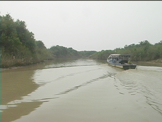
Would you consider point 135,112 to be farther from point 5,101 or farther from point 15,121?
point 5,101

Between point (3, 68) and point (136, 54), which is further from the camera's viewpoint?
point (136, 54)

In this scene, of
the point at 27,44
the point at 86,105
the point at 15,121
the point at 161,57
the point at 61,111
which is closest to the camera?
the point at 15,121

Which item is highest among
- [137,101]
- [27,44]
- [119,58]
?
[27,44]

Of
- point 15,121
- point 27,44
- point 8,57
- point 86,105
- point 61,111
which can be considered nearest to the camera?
point 15,121

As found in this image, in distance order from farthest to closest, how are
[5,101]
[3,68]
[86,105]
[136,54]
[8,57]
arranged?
[136,54] < [8,57] < [3,68] < [5,101] < [86,105]

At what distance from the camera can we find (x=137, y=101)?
20.5 ft

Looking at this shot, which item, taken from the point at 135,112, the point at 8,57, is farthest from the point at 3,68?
the point at 135,112

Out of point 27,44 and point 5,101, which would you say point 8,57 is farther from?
point 5,101

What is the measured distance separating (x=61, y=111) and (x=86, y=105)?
1.03 meters

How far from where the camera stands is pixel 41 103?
5922 millimetres

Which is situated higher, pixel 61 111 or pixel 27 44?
pixel 27 44

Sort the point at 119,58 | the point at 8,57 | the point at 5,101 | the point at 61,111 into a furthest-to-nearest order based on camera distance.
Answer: the point at 119,58
the point at 8,57
the point at 5,101
the point at 61,111

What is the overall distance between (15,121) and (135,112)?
3.56 m

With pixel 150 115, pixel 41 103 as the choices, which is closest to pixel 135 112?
pixel 150 115
